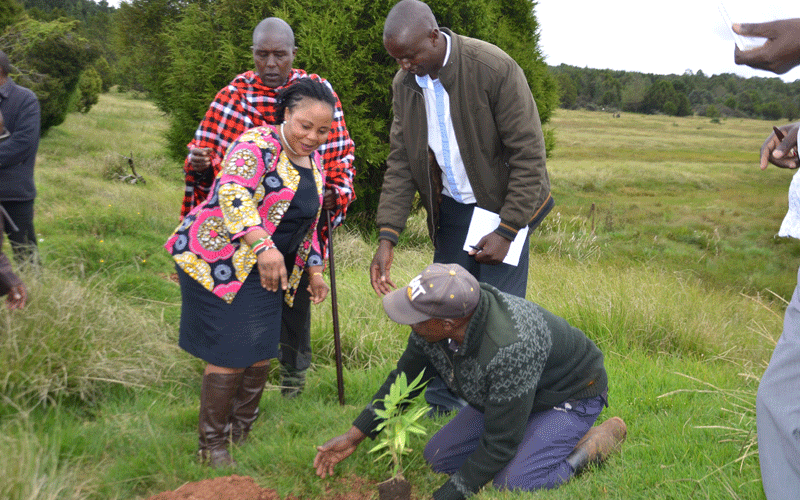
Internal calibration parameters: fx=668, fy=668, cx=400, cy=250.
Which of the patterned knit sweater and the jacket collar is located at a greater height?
the jacket collar

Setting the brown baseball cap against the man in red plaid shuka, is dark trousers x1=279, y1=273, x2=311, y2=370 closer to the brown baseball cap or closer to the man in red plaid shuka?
the man in red plaid shuka

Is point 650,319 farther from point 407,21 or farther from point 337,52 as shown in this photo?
point 337,52

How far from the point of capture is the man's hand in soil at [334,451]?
316cm

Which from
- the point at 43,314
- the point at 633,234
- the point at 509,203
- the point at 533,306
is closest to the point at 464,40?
the point at 509,203

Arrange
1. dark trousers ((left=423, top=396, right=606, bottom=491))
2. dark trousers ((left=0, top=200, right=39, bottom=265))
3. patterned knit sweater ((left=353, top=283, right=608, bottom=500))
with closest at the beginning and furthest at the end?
patterned knit sweater ((left=353, top=283, right=608, bottom=500)) < dark trousers ((left=423, top=396, right=606, bottom=491)) < dark trousers ((left=0, top=200, right=39, bottom=265))

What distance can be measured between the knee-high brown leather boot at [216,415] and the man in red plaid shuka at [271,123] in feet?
2.97

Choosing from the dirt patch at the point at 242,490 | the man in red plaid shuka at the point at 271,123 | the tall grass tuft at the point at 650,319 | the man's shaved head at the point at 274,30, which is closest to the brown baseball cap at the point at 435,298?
the dirt patch at the point at 242,490

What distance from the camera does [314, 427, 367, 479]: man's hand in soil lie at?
10.4ft

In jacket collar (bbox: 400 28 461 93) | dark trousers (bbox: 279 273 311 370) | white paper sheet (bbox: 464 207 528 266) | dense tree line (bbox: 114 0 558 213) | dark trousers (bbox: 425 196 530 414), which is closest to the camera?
jacket collar (bbox: 400 28 461 93)

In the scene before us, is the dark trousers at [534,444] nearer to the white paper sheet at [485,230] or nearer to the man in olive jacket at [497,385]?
the man in olive jacket at [497,385]

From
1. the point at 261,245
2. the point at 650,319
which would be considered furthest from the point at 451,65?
the point at 650,319

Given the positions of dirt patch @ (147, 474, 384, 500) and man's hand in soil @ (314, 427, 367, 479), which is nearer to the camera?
dirt patch @ (147, 474, 384, 500)

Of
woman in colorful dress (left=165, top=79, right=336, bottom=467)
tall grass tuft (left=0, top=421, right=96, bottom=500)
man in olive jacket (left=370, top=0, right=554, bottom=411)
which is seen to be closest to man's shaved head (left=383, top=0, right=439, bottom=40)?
man in olive jacket (left=370, top=0, right=554, bottom=411)

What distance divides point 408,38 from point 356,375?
228cm
